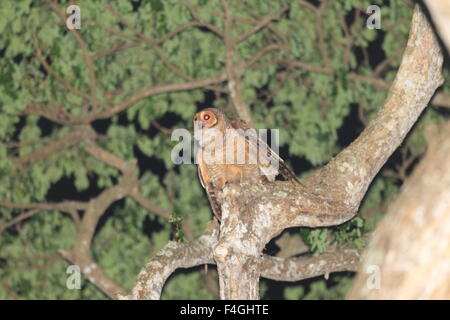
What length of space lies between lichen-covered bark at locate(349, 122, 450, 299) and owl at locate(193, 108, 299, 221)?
3606 millimetres

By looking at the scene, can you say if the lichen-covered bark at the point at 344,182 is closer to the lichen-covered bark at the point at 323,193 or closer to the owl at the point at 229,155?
the lichen-covered bark at the point at 323,193

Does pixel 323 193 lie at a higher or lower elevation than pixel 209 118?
lower

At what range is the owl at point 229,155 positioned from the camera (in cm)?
646

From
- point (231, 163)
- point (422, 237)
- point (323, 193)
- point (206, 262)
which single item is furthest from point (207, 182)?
point (422, 237)

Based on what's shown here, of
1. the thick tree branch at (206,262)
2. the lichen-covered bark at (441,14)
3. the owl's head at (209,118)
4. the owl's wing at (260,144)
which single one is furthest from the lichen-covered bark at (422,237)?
the owl's head at (209,118)

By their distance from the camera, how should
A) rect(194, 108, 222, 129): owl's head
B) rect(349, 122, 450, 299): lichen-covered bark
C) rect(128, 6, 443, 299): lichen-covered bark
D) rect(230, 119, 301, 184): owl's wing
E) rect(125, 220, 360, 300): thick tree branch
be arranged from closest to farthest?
1. rect(349, 122, 450, 299): lichen-covered bark
2. rect(128, 6, 443, 299): lichen-covered bark
3. rect(125, 220, 360, 300): thick tree branch
4. rect(230, 119, 301, 184): owl's wing
5. rect(194, 108, 222, 129): owl's head

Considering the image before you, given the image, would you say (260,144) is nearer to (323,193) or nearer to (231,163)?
(231,163)

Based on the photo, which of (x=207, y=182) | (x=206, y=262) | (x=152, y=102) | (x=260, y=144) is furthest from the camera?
(x=152, y=102)

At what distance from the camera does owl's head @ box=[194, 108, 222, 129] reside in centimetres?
670

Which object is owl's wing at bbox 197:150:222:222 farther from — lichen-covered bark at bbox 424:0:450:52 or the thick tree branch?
lichen-covered bark at bbox 424:0:450:52

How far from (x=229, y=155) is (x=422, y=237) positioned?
3.96 m

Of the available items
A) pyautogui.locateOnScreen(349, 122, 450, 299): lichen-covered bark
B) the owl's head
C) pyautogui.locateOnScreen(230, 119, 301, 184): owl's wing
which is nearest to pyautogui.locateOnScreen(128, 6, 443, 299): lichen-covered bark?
pyautogui.locateOnScreen(230, 119, 301, 184): owl's wing

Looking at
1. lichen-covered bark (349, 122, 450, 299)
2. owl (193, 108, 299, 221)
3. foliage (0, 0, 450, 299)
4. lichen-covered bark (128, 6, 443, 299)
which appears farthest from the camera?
foliage (0, 0, 450, 299)

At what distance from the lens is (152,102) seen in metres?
9.48
